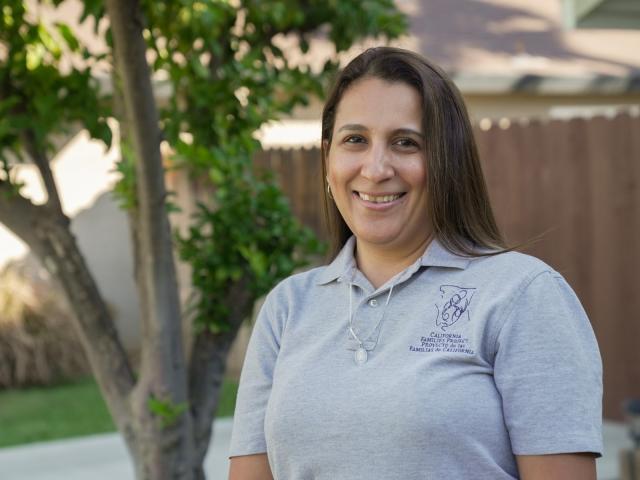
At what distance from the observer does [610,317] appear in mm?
7766

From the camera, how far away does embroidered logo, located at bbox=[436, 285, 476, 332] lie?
210 centimetres

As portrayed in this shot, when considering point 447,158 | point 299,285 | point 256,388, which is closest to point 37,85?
point 299,285

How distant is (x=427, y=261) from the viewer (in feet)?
7.30

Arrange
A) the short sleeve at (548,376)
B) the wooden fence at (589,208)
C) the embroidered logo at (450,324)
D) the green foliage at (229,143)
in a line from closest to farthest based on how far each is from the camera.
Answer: the short sleeve at (548,376)
the embroidered logo at (450,324)
the green foliage at (229,143)
the wooden fence at (589,208)

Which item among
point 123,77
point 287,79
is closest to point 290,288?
point 123,77

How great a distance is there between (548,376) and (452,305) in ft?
0.81

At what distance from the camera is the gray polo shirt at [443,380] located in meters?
1.98

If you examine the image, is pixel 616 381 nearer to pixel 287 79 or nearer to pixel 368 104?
pixel 287 79

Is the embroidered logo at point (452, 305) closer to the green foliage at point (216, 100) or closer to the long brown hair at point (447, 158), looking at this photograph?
the long brown hair at point (447, 158)

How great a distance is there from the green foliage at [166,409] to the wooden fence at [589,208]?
359cm

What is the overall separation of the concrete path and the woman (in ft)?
15.5

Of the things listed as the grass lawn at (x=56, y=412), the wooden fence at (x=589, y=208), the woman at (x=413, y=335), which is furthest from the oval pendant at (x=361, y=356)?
the grass lawn at (x=56, y=412)

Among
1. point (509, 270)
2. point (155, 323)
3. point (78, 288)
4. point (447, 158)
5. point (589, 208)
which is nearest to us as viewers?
point (509, 270)

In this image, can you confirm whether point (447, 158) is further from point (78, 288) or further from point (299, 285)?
point (78, 288)
